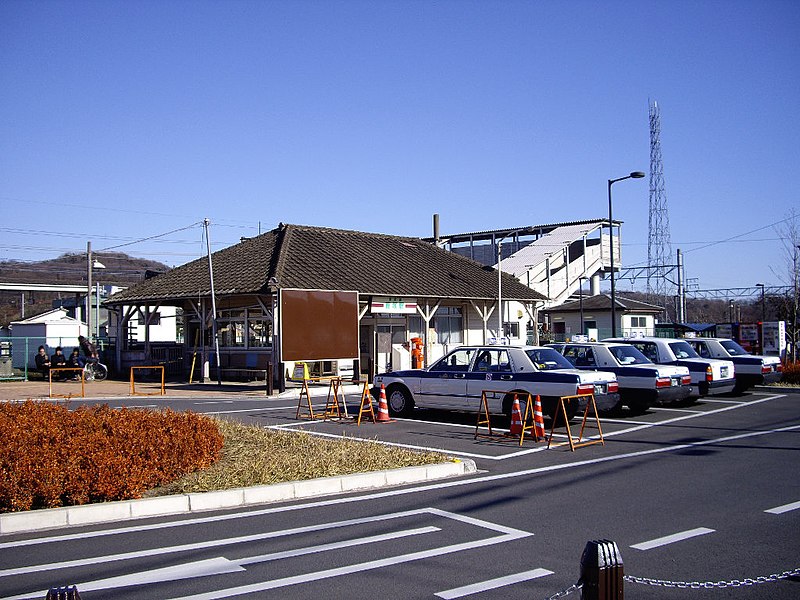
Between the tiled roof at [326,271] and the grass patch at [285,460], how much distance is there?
14.2 metres

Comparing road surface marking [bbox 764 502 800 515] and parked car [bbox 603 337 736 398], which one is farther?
parked car [bbox 603 337 736 398]

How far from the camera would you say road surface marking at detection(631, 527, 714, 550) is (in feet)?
23.8

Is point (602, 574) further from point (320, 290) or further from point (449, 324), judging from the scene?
point (449, 324)

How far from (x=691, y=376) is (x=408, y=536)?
14.5 m

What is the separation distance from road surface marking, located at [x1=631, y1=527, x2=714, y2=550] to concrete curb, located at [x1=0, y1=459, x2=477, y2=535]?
3997mm

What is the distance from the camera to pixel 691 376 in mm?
20156

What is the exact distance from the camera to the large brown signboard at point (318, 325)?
25.5 meters

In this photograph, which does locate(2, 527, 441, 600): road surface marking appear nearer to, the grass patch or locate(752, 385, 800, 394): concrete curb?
the grass patch

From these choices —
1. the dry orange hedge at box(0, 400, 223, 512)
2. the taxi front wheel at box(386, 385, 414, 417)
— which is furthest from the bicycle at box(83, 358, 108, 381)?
the dry orange hedge at box(0, 400, 223, 512)

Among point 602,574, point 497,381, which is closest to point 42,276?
point 497,381

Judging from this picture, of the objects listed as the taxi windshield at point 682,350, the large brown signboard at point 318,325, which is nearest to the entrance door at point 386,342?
the large brown signboard at point 318,325

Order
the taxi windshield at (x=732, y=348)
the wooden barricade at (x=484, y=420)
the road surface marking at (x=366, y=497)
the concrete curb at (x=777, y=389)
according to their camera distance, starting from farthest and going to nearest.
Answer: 1. the concrete curb at (x=777, y=389)
2. the taxi windshield at (x=732, y=348)
3. the wooden barricade at (x=484, y=420)
4. the road surface marking at (x=366, y=497)

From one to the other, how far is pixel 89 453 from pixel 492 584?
17.0ft

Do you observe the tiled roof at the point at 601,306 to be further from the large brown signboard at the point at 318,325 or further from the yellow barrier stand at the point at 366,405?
the yellow barrier stand at the point at 366,405
